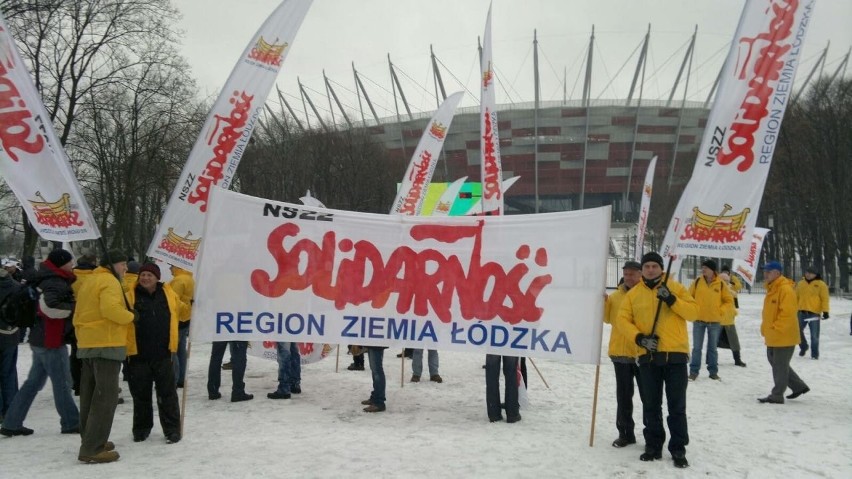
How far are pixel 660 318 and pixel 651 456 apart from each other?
1246mm

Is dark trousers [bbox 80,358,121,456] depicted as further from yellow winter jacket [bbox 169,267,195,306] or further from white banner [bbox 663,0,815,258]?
white banner [bbox 663,0,815,258]

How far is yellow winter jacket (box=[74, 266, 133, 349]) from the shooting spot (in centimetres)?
559

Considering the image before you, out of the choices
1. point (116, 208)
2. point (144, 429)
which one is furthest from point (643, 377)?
point (116, 208)

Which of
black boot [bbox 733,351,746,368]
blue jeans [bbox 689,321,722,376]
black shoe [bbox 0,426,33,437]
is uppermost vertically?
blue jeans [bbox 689,321,722,376]

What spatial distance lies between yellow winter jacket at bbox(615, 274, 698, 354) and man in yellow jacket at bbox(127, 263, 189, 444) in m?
4.27

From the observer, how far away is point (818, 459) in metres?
6.04

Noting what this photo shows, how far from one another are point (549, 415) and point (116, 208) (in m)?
21.3

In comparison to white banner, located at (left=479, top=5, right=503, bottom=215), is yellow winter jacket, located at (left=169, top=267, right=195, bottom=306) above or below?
below

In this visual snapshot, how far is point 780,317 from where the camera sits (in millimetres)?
8539

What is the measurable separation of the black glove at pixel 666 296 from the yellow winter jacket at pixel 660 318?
10 centimetres

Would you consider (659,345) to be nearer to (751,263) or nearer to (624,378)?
(624,378)

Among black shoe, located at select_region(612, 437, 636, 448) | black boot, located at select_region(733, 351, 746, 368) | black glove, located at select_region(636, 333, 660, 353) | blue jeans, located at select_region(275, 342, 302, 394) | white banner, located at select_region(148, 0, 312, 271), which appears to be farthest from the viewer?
black boot, located at select_region(733, 351, 746, 368)

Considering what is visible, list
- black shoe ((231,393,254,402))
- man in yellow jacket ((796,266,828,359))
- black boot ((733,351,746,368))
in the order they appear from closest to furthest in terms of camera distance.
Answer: black shoe ((231,393,254,402)), black boot ((733,351,746,368)), man in yellow jacket ((796,266,828,359))

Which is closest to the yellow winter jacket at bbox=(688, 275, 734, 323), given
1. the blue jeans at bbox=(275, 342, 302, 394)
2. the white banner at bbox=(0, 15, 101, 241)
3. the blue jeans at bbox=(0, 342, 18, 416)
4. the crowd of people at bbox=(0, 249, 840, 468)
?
the crowd of people at bbox=(0, 249, 840, 468)
